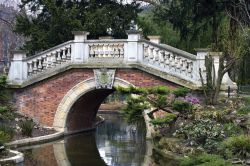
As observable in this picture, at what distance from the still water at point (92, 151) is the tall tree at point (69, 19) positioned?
441 centimetres

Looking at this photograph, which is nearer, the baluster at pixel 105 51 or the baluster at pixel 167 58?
the baluster at pixel 167 58

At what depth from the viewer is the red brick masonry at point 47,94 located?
1872 cm

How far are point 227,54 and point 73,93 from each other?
6085 millimetres

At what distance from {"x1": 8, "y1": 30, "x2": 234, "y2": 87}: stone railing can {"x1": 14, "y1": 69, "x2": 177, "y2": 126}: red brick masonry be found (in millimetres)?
370

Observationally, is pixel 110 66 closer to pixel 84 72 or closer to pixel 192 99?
pixel 84 72

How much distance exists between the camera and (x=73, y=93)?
61.6ft

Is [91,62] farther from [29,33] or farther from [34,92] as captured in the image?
[29,33]

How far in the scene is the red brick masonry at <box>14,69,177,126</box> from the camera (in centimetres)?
1872

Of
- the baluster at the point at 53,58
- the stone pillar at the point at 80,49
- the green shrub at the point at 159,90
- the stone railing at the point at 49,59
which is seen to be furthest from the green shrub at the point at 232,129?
the baluster at the point at 53,58

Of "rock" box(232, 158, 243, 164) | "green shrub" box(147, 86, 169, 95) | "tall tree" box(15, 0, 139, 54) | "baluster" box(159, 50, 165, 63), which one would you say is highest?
"tall tree" box(15, 0, 139, 54)

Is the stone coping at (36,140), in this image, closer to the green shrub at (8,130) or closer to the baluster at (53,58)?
the green shrub at (8,130)

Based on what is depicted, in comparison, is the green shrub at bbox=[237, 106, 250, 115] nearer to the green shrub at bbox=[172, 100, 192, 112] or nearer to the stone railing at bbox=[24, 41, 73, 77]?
the green shrub at bbox=[172, 100, 192, 112]

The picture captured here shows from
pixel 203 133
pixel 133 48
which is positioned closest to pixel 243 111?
pixel 203 133

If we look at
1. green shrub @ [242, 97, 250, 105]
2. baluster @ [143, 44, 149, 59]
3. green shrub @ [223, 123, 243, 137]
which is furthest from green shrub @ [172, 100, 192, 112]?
baluster @ [143, 44, 149, 59]
